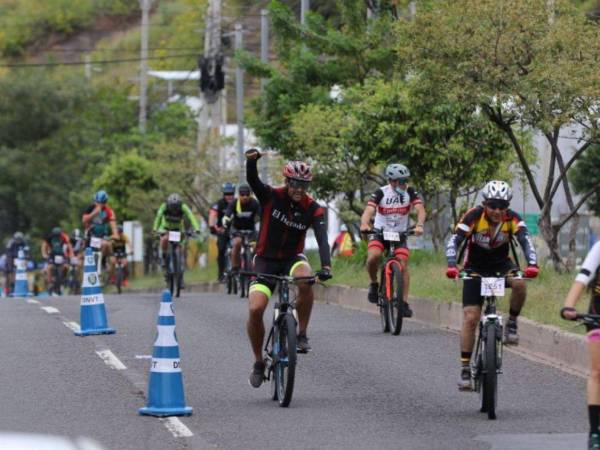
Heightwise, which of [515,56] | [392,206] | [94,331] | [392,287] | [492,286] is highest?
[515,56]

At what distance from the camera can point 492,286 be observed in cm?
1216

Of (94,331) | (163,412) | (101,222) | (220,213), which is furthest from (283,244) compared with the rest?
(101,222)

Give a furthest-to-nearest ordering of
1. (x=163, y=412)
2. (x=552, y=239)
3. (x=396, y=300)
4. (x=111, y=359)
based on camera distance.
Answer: (x=552, y=239) < (x=396, y=300) < (x=111, y=359) < (x=163, y=412)

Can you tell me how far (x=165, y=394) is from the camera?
39.2 feet

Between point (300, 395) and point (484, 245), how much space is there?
86.8 inches

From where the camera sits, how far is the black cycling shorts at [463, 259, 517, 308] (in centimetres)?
1237

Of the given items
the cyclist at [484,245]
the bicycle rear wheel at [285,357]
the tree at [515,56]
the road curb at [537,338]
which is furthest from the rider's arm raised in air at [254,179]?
the tree at [515,56]

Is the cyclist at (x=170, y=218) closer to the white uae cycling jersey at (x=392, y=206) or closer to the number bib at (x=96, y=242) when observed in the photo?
the number bib at (x=96, y=242)

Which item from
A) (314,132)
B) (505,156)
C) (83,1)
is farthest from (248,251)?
(83,1)

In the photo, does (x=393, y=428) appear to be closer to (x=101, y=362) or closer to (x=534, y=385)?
(x=534, y=385)

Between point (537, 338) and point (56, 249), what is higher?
point (56, 249)

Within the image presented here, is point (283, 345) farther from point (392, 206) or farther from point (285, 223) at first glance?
point (392, 206)

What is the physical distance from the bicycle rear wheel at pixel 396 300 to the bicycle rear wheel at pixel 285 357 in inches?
219

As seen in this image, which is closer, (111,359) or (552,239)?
(111,359)
